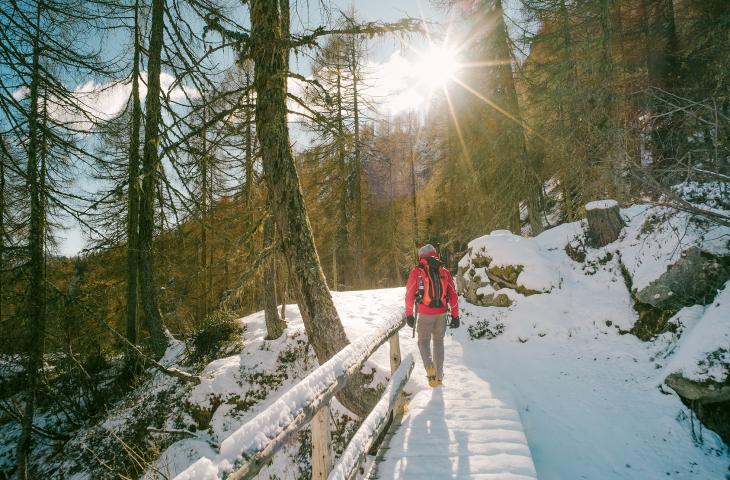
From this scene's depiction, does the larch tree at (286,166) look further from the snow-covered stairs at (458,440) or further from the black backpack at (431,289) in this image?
the black backpack at (431,289)

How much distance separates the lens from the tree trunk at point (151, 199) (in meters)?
8.16

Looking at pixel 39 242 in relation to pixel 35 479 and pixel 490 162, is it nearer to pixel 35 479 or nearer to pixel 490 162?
pixel 35 479

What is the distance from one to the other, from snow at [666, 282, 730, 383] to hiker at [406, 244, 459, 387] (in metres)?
3.54

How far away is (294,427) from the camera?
227 centimetres

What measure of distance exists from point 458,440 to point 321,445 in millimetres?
2082

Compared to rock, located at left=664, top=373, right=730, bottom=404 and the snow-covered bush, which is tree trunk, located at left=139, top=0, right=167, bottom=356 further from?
rock, located at left=664, top=373, right=730, bottom=404

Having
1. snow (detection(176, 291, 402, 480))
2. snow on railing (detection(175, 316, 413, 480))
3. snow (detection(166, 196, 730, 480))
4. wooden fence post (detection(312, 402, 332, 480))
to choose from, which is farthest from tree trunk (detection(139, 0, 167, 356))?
wooden fence post (detection(312, 402, 332, 480))

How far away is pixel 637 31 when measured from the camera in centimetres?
1558

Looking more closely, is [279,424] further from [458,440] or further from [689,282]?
[689,282]

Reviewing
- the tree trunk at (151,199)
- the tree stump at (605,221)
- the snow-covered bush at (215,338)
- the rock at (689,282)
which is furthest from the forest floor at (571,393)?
the tree trunk at (151,199)

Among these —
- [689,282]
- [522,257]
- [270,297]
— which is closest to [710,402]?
[689,282]

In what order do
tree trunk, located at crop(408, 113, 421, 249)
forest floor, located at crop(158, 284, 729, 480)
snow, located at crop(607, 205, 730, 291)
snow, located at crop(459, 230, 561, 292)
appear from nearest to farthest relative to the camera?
forest floor, located at crop(158, 284, 729, 480), snow, located at crop(607, 205, 730, 291), snow, located at crop(459, 230, 561, 292), tree trunk, located at crop(408, 113, 421, 249)

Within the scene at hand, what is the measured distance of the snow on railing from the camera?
167cm

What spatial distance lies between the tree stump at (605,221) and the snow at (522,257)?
1.46 m
